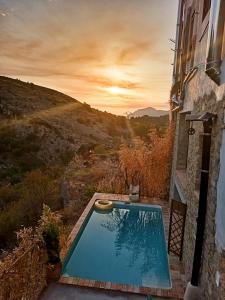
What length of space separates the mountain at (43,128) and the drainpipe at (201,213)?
890 centimetres

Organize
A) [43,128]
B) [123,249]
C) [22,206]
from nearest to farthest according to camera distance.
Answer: [123,249] → [22,206] → [43,128]

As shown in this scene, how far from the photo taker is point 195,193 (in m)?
5.14

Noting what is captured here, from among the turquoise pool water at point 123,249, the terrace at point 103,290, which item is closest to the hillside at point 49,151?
the turquoise pool water at point 123,249

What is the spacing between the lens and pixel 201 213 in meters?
4.23

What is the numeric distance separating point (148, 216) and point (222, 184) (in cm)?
712

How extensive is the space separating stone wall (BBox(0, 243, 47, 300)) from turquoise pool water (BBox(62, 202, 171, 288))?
117 centimetres

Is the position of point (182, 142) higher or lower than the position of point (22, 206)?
higher

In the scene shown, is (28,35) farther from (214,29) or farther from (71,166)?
(214,29)

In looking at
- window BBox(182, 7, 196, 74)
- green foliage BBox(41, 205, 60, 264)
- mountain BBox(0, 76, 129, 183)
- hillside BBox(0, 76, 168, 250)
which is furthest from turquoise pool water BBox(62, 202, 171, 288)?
window BBox(182, 7, 196, 74)

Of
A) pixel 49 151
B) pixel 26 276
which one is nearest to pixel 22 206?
pixel 26 276

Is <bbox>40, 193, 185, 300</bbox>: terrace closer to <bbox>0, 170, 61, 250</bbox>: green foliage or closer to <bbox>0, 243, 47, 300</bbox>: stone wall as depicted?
<bbox>0, 243, 47, 300</bbox>: stone wall

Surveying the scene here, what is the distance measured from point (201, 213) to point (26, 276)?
2.98 meters

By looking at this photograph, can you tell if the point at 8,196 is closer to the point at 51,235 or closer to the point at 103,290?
the point at 51,235

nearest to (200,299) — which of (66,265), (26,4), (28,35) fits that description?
(66,265)
